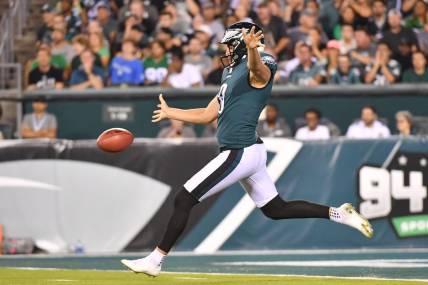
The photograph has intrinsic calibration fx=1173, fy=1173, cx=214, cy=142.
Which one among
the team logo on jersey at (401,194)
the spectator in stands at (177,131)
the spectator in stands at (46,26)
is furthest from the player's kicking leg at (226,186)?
the spectator in stands at (46,26)

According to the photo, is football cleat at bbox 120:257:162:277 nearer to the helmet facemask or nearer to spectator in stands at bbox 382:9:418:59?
the helmet facemask

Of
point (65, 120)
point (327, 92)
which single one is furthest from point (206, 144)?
point (65, 120)

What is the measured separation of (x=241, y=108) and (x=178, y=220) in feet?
3.41

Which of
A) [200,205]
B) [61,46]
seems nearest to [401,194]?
[200,205]

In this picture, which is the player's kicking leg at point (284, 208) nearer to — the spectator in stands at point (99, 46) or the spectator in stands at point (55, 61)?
the spectator in stands at point (99, 46)

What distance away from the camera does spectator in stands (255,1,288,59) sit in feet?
58.5

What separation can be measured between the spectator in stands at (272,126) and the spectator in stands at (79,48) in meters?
3.51

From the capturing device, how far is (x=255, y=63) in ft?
29.3

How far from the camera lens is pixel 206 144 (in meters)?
14.5

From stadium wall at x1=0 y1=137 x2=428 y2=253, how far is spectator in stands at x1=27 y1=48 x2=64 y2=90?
3.65 meters

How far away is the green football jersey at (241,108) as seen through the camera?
9445mm

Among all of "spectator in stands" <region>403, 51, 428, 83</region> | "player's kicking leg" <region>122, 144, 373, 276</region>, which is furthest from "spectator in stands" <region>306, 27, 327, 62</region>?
"player's kicking leg" <region>122, 144, 373, 276</region>

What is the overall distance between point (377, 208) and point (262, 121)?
8.56ft

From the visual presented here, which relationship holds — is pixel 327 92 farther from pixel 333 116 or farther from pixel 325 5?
pixel 325 5
